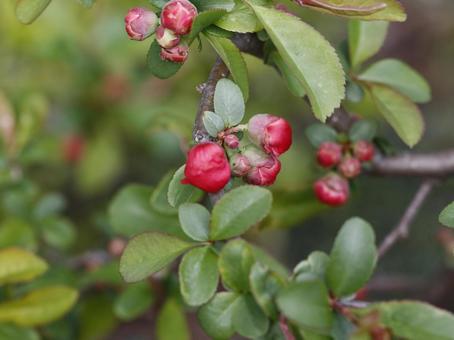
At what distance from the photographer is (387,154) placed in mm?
1297

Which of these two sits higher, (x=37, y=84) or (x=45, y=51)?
(x=45, y=51)

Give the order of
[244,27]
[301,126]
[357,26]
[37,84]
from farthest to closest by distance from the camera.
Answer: [301,126] → [37,84] → [357,26] → [244,27]

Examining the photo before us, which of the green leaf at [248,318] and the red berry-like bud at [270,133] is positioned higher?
the red berry-like bud at [270,133]

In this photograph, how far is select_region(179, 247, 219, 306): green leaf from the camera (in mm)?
→ 806

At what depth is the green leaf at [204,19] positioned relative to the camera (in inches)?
31.7

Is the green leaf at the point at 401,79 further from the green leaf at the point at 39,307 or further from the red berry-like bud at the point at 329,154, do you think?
the green leaf at the point at 39,307

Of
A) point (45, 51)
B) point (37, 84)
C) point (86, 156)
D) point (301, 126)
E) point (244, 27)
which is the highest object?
point (244, 27)

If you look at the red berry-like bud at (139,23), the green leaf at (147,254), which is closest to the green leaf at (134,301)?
the green leaf at (147,254)

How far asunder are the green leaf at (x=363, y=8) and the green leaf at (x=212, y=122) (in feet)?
0.51

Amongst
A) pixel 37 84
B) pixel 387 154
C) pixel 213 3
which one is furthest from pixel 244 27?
pixel 37 84

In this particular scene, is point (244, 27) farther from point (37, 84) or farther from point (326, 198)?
point (37, 84)

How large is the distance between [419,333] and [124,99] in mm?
1511

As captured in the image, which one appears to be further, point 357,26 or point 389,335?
point 357,26

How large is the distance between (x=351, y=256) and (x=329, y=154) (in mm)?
380
